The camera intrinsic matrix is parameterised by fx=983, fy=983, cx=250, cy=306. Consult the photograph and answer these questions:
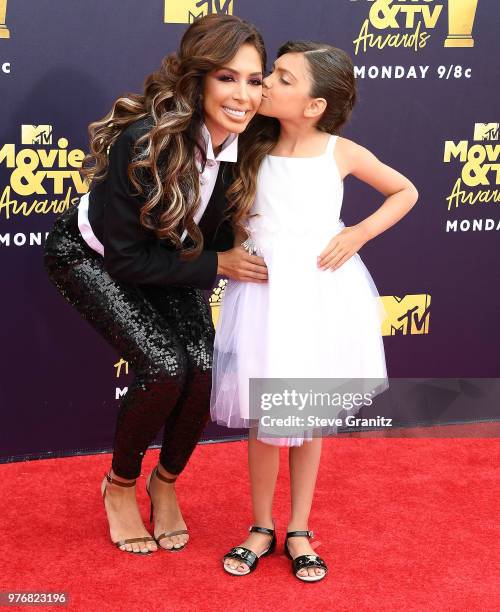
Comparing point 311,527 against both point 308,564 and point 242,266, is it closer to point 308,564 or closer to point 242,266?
point 308,564

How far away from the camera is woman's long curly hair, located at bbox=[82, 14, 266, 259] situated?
88.4 inches

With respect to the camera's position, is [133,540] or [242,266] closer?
[242,266]

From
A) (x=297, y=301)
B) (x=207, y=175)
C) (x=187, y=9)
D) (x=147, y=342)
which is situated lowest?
(x=147, y=342)

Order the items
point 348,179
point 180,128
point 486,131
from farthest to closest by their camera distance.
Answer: point 486,131 → point 348,179 → point 180,128

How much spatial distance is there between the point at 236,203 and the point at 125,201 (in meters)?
0.28

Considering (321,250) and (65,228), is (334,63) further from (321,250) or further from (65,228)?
(65,228)

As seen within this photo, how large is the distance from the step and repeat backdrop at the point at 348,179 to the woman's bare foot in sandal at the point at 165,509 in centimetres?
61

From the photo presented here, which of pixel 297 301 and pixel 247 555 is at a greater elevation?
pixel 297 301

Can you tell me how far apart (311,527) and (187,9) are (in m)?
1.56

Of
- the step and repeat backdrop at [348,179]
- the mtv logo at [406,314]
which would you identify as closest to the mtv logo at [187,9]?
the step and repeat backdrop at [348,179]

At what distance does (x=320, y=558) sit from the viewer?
2.48 meters

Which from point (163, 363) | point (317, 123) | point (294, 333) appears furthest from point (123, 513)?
point (317, 123)

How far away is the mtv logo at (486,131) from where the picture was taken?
11.0ft

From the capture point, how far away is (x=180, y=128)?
→ 228 cm
